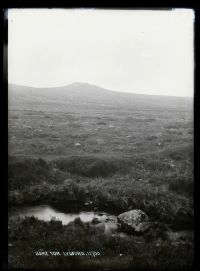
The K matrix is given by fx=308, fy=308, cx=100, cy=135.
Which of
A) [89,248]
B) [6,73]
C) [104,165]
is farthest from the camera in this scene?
[104,165]

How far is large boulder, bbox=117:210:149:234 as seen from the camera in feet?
23.8

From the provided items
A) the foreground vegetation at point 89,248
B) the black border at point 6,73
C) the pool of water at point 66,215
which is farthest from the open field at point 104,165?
the black border at point 6,73

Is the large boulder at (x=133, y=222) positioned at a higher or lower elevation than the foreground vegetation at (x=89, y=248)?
Result: higher

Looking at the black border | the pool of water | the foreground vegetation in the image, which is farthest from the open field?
the black border

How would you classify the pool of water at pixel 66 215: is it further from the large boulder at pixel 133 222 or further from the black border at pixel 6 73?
the black border at pixel 6 73

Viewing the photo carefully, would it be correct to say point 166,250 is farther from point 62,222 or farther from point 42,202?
point 42,202

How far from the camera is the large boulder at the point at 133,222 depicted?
7250 mm

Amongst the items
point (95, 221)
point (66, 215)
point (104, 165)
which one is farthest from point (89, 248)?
point (104, 165)

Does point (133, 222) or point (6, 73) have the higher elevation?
point (6, 73)

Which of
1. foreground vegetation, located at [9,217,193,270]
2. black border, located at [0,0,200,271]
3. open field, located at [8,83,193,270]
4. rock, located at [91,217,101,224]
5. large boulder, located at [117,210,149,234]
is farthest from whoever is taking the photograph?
rock, located at [91,217,101,224]

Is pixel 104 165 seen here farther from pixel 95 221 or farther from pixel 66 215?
pixel 66 215

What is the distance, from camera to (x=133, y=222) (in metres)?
7.29

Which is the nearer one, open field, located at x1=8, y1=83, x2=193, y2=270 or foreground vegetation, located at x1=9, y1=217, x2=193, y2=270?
foreground vegetation, located at x1=9, y1=217, x2=193, y2=270

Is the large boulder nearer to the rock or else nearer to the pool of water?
the pool of water
